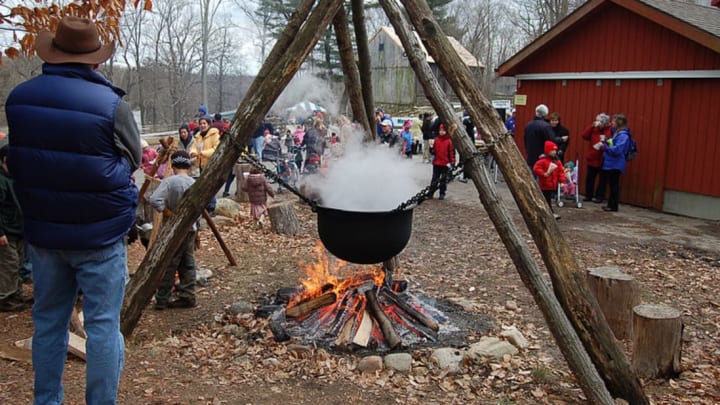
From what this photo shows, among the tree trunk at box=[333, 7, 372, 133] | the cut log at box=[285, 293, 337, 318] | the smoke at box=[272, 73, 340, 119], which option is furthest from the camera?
the smoke at box=[272, 73, 340, 119]

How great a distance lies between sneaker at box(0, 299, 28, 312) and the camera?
5.65m

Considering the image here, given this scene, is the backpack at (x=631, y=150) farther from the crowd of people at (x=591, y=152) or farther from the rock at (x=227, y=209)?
the rock at (x=227, y=209)

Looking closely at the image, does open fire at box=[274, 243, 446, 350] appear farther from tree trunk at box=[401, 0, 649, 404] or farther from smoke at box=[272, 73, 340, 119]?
smoke at box=[272, 73, 340, 119]

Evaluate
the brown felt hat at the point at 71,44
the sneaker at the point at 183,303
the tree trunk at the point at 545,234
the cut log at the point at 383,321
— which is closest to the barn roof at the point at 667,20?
the tree trunk at the point at 545,234

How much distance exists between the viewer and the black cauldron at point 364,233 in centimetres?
461

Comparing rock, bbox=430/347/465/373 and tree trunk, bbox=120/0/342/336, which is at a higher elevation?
tree trunk, bbox=120/0/342/336

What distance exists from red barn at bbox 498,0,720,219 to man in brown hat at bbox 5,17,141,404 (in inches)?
408

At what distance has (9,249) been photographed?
18.9ft

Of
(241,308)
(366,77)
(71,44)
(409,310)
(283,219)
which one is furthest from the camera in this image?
(283,219)

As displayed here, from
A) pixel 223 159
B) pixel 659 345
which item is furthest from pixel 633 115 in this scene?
pixel 223 159

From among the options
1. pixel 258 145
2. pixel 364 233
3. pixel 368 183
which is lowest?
pixel 364 233

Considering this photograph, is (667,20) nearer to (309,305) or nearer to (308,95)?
(309,305)

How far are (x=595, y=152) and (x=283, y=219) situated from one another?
6836 millimetres

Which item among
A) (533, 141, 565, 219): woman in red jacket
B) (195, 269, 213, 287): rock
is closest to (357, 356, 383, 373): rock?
(195, 269, 213, 287): rock
